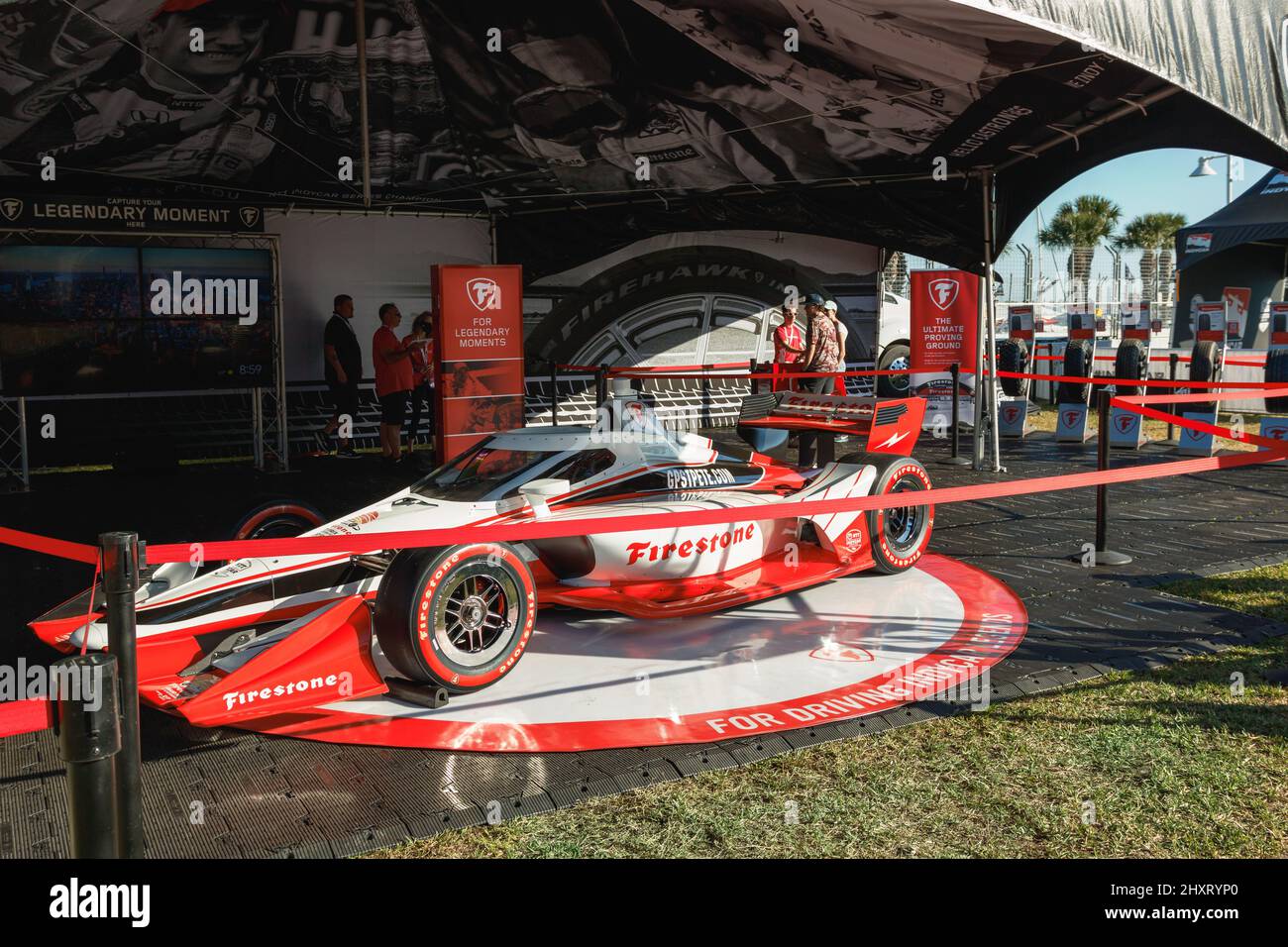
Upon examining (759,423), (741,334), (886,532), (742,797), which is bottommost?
(742,797)

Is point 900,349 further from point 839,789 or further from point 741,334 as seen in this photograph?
point 839,789

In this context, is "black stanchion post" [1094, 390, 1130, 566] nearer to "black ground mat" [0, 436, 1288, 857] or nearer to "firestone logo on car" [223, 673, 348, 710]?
"black ground mat" [0, 436, 1288, 857]

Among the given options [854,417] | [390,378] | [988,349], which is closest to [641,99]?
[854,417]

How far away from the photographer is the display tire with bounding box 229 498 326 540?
5773 mm

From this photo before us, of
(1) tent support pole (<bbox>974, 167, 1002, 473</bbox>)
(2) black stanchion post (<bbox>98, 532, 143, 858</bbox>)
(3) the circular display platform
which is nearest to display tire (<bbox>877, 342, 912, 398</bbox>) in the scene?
(1) tent support pole (<bbox>974, 167, 1002, 473</bbox>)

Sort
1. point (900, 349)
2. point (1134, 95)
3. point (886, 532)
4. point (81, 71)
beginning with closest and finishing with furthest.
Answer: point (886, 532), point (1134, 95), point (81, 71), point (900, 349)

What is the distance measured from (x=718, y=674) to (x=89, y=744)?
3251 mm

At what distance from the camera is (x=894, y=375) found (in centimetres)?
1631

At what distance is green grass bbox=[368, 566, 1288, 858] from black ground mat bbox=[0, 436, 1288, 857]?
0.18 meters

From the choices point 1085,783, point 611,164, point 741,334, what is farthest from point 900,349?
point 1085,783

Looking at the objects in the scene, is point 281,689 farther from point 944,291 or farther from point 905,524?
point 944,291

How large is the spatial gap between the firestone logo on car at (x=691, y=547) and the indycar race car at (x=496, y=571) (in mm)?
11

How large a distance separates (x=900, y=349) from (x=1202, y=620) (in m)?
12.6

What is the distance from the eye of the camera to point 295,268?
13.3 metres
